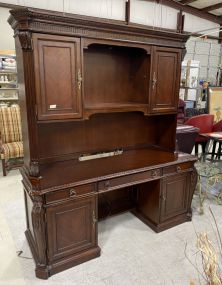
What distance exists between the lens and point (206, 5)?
639 centimetres

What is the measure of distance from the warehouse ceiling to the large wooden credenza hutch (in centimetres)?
491

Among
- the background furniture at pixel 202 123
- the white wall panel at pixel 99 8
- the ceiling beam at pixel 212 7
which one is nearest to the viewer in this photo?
the background furniture at pixel 202 123

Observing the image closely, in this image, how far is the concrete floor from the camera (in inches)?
73.2

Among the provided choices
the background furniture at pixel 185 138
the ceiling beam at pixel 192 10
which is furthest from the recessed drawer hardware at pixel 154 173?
the ceiling beam at pixel 192 10

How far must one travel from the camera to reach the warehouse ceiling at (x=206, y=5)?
20.0 ft

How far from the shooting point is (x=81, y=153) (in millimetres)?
2330

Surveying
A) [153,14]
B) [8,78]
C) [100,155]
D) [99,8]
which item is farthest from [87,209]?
[153,14]

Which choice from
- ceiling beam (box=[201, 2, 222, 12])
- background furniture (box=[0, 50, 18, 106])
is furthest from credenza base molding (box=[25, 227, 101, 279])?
ceiling beam (box=[201, 2, 222, 12])

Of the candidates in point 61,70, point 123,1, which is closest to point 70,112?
point 61,70

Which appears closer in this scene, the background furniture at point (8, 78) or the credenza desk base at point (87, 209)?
the credenza desk base at point (87, 209)

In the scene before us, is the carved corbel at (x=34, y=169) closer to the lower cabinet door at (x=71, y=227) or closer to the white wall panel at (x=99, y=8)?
the lower cabinet door at (x=71, y=227)

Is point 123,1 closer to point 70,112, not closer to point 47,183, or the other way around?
point 70,112

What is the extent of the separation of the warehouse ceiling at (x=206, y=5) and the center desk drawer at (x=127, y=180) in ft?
18.5

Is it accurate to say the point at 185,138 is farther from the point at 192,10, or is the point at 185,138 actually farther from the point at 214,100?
the point at 192,10
